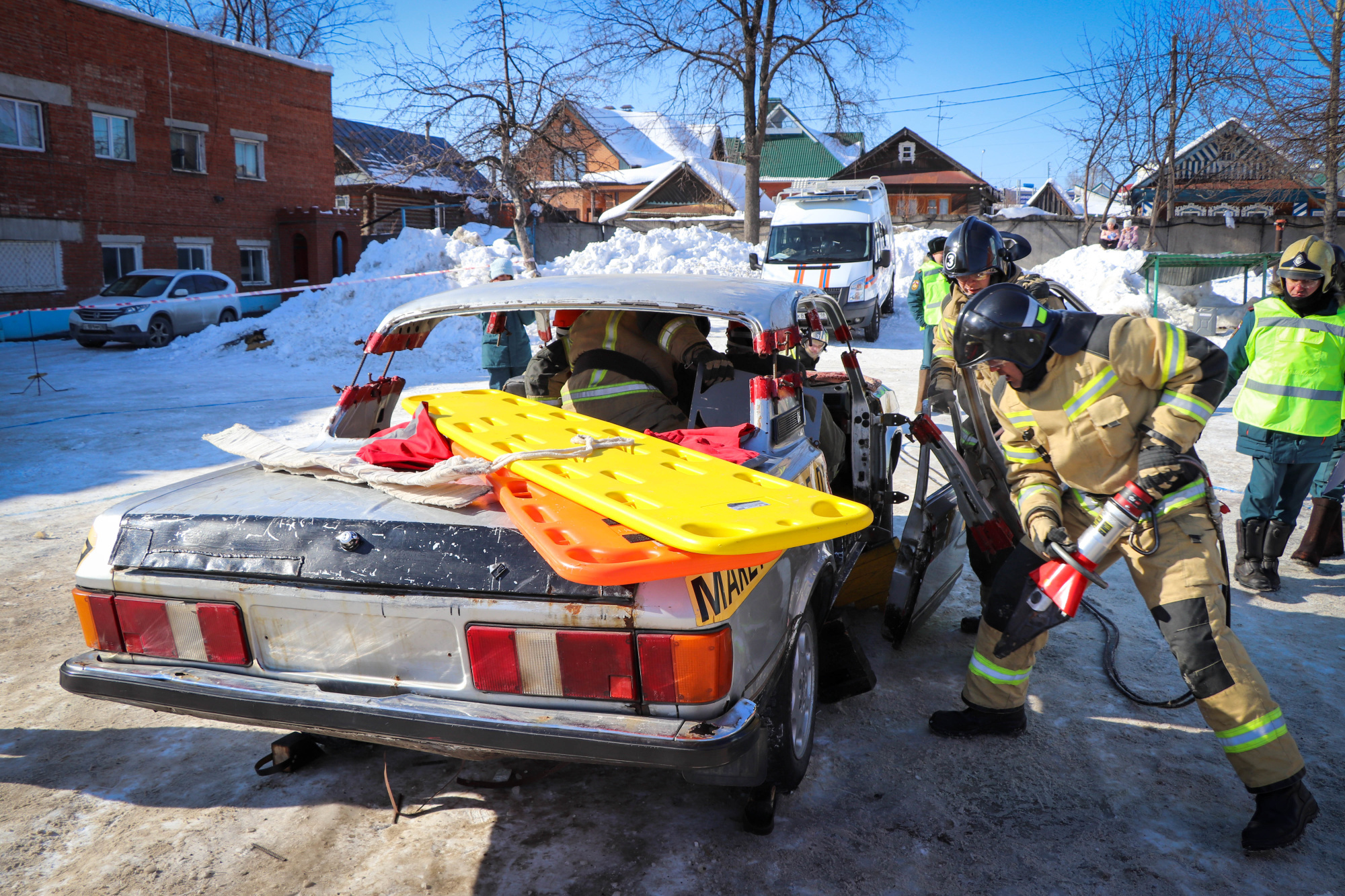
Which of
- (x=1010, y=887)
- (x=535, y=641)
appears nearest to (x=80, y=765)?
(x=535, y=641)

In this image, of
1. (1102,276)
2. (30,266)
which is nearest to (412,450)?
(1102,276)

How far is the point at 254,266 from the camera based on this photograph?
24016 mm

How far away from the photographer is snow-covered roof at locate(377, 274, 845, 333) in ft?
10.0

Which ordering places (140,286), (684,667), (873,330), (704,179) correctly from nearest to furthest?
1. (684,667)
2. (873,330)
3. (140,286)
4. (704,179)

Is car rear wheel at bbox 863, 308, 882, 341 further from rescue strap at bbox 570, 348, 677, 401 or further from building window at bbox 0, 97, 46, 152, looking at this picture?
building window at bbox 0, 97, 46, 152

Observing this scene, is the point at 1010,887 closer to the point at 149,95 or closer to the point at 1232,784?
the point at 1232,784

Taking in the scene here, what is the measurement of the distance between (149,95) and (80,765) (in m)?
23.2

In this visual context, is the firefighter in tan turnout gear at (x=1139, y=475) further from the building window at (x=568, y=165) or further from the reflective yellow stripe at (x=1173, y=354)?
the building window at (x=568, y=165)

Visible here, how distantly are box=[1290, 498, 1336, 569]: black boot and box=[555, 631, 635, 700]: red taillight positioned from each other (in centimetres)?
472

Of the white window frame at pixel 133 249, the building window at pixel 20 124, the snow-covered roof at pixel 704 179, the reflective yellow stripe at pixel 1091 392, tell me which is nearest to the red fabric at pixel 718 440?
the reflective yellow stripe at pixel 1091 392

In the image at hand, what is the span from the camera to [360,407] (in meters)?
3.81

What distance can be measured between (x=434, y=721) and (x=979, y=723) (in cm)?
208

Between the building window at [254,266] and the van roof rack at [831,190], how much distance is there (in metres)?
15.2

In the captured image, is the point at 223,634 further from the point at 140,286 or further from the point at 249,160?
the point at 249,160
